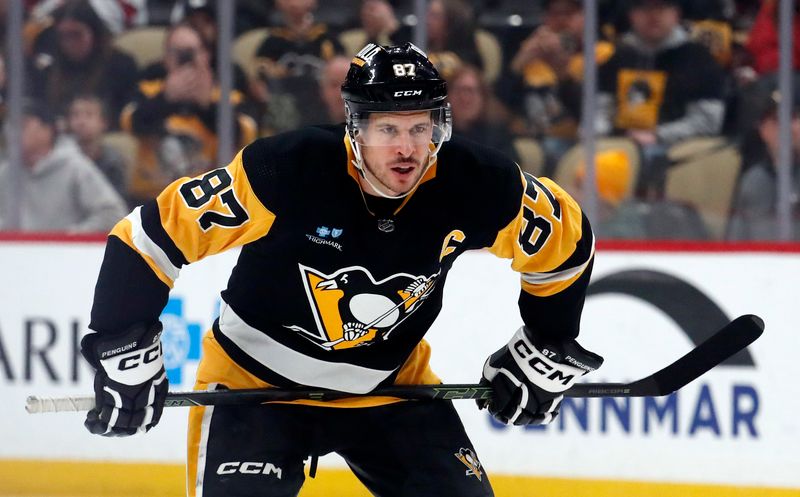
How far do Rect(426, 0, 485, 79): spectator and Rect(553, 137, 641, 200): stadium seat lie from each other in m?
0.50

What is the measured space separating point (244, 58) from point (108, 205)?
2.47 ft

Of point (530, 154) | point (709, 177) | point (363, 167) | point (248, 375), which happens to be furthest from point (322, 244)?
point (709, 177)

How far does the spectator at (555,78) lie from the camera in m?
4.65

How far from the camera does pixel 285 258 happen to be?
8.73 feet

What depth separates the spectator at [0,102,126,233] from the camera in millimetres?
4879

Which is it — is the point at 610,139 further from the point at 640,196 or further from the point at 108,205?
the point at 108,205

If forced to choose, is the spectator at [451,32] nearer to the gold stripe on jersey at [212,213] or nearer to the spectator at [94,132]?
the spectator at [94,132]

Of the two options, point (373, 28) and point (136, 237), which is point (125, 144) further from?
point (136, 237)

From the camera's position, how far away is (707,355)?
3.03 meters

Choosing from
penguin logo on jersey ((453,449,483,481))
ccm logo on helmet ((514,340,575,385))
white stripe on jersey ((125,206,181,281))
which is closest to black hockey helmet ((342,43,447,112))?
white stripe on jersey ((125,206,181,281))

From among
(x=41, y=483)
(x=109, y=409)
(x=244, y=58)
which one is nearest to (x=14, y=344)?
(x=41, y=483)

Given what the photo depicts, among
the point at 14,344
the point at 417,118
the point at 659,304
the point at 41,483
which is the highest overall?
the point at 417,118

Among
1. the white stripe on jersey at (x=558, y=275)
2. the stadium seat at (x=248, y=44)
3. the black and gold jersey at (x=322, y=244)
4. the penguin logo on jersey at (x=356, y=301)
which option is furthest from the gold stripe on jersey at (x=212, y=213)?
the stadium seat at (x=248, y=44)

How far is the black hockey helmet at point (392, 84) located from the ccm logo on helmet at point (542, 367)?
631mm
